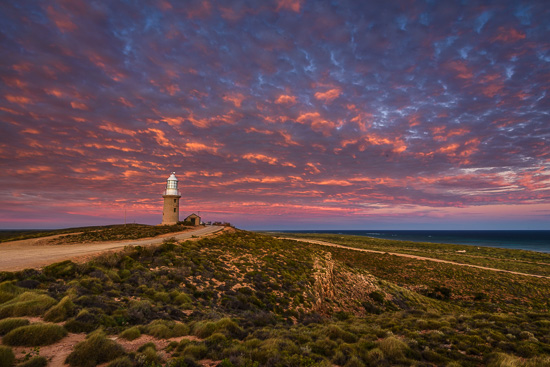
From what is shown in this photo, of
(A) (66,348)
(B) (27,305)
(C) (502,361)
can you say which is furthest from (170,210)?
(C) (502,361)

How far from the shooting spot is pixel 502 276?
3691cm

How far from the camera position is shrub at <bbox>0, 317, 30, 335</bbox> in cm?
671

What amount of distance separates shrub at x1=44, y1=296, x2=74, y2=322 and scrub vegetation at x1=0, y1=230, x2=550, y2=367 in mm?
34

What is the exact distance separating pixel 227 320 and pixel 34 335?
6.17 metres

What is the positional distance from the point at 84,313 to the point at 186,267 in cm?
820

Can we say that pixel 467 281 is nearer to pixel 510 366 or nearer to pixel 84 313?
pixel 510 366

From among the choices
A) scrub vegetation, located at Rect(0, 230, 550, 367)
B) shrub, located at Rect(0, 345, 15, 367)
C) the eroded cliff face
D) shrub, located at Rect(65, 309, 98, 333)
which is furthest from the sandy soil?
the eroded cliff face

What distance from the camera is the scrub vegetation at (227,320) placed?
7.21 meters

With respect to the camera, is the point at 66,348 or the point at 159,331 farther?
the point at 159,331

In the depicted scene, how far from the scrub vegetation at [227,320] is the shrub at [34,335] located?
0.14 feet

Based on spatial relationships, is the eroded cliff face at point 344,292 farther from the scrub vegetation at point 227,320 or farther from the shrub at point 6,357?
the shrub at point 6,357

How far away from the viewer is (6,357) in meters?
5.36

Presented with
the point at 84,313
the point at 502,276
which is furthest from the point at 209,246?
the point at 502,276

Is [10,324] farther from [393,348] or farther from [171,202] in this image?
[171,202]
